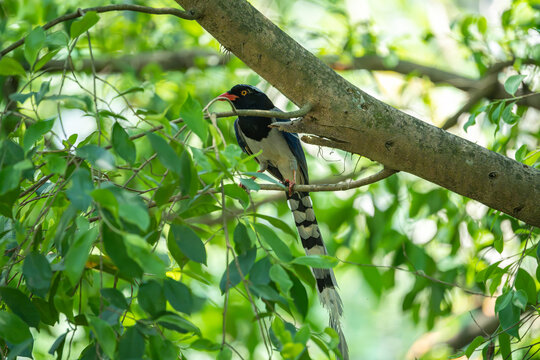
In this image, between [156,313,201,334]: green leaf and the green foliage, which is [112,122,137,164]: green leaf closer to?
the green foliage

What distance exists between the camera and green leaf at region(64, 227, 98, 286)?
1524 mm

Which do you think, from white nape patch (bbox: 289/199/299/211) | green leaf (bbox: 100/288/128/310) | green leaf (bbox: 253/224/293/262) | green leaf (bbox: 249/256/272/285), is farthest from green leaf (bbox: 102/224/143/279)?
white nape patch (bbox: 289/199/299/211)

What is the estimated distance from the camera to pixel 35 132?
188cm

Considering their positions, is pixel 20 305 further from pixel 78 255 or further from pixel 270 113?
pixel 270 113

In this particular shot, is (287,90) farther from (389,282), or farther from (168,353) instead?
(389,282)

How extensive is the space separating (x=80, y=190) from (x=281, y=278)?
70cm

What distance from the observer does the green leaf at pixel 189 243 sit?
6.09ft

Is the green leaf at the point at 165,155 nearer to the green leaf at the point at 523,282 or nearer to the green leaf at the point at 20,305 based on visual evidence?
the green leaf at the point at 20,305

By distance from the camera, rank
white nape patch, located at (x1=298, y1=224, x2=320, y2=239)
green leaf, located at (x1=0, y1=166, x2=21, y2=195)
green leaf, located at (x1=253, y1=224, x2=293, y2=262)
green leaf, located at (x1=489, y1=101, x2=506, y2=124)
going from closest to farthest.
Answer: green leaf, located at (x1=0, y1=166, x2=21, y2=195) → green leaf, located at (x1=253, y1=224, x2=293, y2=262) → green leaf, located at (x1=489, y1=101, x2=506, y2=124) → white nape patch, located at (x1=298, y1=224, x2=320, y2=239)

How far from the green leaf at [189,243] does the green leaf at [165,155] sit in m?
0.28

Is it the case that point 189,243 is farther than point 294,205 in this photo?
No

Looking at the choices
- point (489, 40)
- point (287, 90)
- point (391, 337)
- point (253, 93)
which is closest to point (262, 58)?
point (287, 90)

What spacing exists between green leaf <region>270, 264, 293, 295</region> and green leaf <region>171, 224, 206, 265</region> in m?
0.25

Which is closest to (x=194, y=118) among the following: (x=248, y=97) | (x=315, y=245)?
(x=315, y=245)
